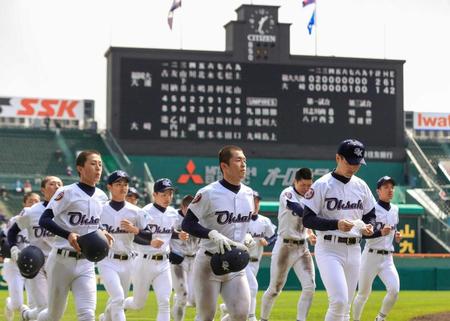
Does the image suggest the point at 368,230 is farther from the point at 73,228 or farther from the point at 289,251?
the point at 289,251

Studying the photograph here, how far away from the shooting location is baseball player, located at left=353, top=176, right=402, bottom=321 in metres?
15.4

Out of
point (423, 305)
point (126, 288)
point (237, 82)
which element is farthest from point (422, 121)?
point (126, 288)

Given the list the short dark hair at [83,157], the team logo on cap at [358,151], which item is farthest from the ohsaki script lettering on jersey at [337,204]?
A: the short dark hair at [83,157]

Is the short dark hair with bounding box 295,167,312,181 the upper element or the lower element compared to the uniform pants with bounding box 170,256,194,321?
upper

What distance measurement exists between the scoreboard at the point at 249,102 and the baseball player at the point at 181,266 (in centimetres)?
2011

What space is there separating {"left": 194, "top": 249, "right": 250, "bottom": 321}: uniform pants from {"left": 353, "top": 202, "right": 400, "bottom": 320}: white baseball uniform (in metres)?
5.10

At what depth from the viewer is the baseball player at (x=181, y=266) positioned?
1653 centimetres

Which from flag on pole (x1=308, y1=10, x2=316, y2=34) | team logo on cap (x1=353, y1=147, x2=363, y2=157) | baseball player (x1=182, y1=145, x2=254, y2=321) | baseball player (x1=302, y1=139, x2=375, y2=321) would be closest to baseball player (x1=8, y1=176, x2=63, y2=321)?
baseball player (x1=182, y1=145, x2=254, y2=321)

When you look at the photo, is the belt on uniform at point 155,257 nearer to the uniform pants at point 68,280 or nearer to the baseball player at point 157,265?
the baseball player at point 157,265

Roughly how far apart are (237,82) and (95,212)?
29387 mm

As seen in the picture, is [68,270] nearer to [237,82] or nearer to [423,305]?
[423,305]

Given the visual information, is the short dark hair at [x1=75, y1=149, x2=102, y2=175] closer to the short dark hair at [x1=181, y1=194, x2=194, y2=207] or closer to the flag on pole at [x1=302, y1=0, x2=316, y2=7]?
the short dark hair at [x1=181, y1=194, x2=194, y2=207]

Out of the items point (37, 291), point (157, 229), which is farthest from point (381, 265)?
point (37, 291)

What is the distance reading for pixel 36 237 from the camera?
14.3 meters
